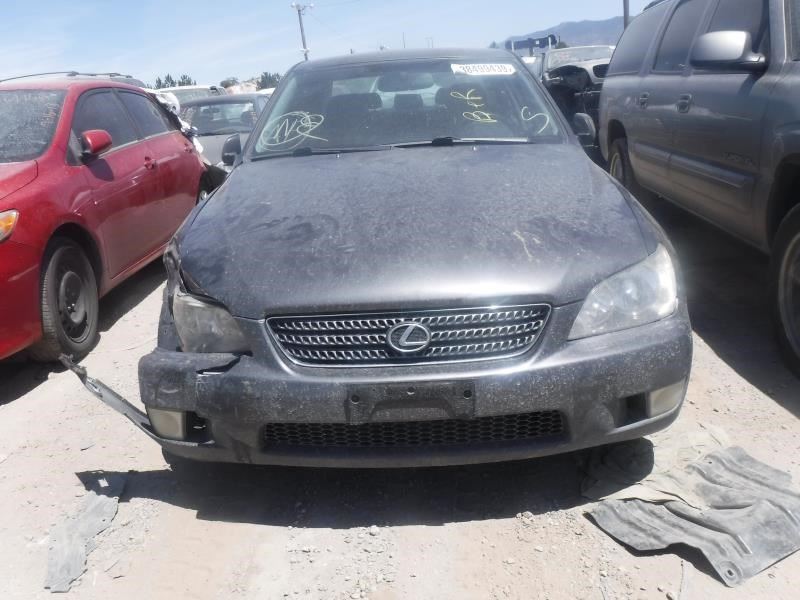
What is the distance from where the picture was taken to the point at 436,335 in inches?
91.9

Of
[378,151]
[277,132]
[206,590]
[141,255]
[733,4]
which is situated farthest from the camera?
[141,255]

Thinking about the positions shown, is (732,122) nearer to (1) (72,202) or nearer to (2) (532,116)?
(2) (532,116)

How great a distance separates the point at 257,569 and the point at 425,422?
731mm

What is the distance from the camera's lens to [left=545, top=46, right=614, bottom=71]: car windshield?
15165 mm

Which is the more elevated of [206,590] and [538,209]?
[538,209]

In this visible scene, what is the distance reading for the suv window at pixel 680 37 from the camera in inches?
193

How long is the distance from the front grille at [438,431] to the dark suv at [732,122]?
66.9 inches

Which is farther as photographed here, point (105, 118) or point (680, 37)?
point (105, 118)

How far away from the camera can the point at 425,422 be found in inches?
95.4

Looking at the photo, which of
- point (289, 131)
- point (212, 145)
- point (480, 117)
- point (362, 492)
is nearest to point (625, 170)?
point (480, 117)

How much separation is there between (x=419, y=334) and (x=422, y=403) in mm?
215

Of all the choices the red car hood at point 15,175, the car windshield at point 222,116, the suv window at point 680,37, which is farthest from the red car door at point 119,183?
the car windshield at point 222,116

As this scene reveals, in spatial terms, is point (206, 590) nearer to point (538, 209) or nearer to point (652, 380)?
point (652, 380)

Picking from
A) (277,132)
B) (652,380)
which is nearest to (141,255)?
(277,132)
